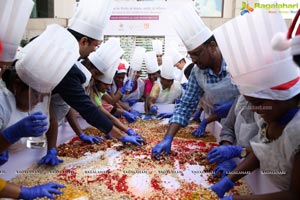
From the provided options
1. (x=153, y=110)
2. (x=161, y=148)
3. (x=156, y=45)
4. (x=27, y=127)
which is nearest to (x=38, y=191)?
(x=27, y=127)

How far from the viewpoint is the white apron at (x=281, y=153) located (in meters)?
0.88

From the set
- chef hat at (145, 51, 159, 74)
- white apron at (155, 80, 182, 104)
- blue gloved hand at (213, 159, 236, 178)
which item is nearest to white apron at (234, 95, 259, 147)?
blue gloved hand at (213, 159, 236, 178)

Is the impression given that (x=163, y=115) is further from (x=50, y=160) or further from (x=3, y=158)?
(x=3, y=158)

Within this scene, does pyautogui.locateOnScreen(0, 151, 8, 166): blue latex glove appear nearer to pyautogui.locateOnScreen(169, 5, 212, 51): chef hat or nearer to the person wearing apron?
the person wearing apron

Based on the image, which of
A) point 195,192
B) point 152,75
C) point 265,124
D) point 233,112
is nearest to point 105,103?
point 152,75

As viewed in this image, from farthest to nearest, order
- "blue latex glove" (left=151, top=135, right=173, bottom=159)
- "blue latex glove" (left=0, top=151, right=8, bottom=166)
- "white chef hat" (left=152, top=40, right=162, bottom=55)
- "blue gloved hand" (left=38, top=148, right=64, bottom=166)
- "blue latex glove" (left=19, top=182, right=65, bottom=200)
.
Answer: "white chef hat" (left=152, top=40, right=162, bottom=55)
"blue latex glove" (left=151, top=135, right=173, bottom=159)
"blue gloved hand" (left=38, top=148, right=64, bottom=166)
"blue latex glove" (left=0, top=151, right=8, bottom=166)
"blue latex glove" (left=19, top=182, right=65, bottom=200)

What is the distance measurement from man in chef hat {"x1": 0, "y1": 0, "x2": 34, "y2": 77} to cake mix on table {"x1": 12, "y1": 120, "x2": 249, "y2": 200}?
2.07 ft

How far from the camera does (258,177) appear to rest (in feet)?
4.09

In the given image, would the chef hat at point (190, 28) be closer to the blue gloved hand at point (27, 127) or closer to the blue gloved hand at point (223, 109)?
the blue gloved hand at point (223, 109)

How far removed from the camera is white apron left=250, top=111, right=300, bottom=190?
2.88 feet

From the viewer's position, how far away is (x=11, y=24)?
1.03 m

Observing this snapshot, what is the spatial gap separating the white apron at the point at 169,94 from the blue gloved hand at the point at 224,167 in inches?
76.3

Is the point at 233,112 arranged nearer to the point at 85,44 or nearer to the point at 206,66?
the point at 206,66

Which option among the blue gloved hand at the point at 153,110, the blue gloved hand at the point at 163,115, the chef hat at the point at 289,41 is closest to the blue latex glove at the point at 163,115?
the blue gloved hand at the point at 163,115
